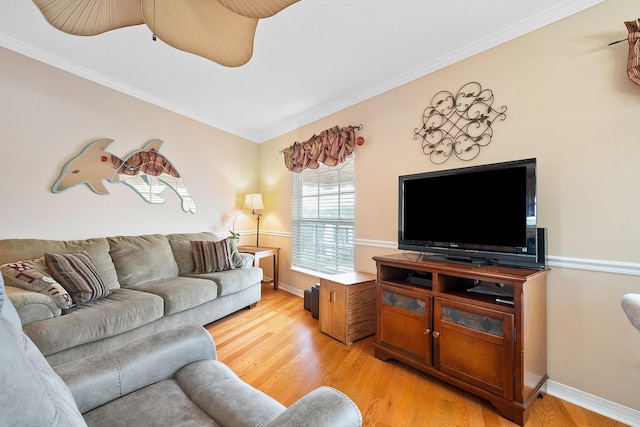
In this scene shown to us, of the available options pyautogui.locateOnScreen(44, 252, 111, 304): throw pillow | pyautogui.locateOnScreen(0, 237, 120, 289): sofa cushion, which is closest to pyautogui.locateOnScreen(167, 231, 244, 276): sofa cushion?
pyautogui.locateOnScreen(0, 237, 120, 289): sofa cushion

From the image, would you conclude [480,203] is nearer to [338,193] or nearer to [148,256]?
[338,193]

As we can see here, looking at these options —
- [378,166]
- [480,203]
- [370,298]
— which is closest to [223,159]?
[378,166]

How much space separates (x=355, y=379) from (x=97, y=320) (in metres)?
1.83

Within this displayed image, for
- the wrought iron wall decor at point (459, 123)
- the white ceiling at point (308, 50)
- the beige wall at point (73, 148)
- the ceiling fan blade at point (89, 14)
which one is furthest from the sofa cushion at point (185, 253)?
the wrought iron wall decor at point (459, 123)

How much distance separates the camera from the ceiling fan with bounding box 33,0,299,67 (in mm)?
1174

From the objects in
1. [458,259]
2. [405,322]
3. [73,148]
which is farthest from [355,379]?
[73,148]

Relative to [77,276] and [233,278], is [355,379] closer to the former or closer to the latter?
[233,278]

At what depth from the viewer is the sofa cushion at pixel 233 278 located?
8.98 feet

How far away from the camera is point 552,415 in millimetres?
1567

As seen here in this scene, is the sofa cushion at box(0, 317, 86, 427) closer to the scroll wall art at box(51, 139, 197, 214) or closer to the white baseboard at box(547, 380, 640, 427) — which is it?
the white baseboard at box(547, 380, 640, 427)

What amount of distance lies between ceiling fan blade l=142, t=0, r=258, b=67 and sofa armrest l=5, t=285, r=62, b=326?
1721mm

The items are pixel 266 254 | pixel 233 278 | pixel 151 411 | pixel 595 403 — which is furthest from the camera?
pixel 266 254

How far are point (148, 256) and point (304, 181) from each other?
2.08 meters

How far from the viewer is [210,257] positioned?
3.01 metres
